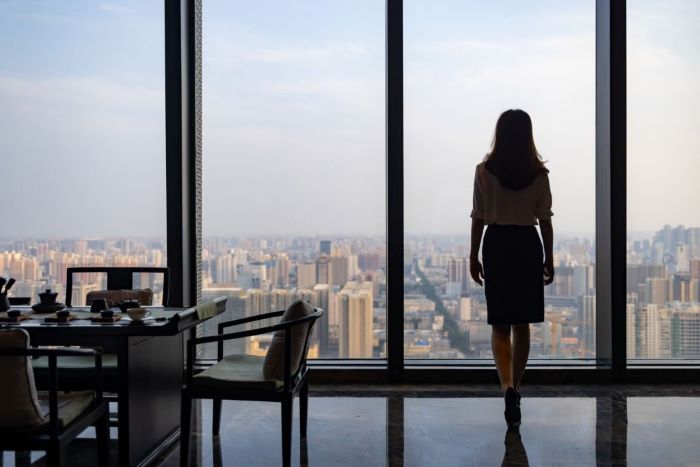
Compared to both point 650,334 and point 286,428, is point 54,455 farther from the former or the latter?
point 650,334

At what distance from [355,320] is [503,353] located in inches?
50.5

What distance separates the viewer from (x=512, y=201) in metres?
3.46

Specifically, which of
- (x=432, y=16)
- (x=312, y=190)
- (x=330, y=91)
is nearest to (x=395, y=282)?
(x=312, y=190)

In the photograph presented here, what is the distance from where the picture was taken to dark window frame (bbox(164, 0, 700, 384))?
4.39 meters

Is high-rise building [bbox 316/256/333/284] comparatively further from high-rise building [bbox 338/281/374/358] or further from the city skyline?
high-rise building [bbox 338/281/374/358]

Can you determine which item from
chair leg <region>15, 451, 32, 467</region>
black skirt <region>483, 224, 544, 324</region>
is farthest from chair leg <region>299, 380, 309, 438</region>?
chair leg <region>15, 451, 32, 467</region>

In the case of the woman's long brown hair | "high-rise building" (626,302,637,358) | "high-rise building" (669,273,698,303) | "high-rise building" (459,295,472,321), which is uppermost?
the woman's long brown hair

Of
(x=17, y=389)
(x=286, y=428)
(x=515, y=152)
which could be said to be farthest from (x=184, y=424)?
(x=515, y=152)

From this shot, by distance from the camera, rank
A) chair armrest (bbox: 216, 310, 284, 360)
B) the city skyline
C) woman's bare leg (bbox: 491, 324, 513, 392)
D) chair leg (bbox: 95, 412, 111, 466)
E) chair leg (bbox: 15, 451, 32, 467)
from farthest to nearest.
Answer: the city skyline, woman's bare leg (bbox: 491, 324, 513, 392), chair armrest (bbox: 216, 310, 284, 360), chair leg (bbox: 15, 451, 32, 467), chair leg (bbox: 95, 412, 111, 466)

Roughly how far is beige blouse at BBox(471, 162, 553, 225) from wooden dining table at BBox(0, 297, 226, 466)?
4.81 feet

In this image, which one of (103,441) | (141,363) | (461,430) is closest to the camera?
(103,441)

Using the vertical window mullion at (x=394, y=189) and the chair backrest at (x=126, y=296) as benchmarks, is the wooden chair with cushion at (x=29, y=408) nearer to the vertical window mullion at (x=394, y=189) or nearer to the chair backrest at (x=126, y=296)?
the chair backrest at (x=126, y=296)

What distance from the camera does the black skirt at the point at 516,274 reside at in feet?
11.4

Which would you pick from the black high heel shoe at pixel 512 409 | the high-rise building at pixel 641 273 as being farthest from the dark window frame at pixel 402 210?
the black high heel shoe at pixel 512 409
